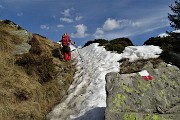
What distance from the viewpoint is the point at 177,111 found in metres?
11.2

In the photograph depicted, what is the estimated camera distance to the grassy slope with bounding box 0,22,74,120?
14586 mm

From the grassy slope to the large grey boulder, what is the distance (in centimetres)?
486

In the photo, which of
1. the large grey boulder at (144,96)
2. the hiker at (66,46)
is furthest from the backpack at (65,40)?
the large grey boulder at (144,96)

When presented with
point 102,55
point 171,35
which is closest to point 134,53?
point 102,55

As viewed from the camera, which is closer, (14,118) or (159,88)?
(159,88)

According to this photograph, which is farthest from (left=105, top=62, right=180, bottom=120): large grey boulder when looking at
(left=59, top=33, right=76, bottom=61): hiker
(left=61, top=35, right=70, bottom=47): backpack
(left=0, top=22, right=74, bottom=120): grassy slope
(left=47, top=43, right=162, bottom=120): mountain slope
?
(left=61, top=35, right=70, bottom=47): backpack

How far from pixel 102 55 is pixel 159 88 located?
41.5ft

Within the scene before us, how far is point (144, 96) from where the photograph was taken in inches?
467

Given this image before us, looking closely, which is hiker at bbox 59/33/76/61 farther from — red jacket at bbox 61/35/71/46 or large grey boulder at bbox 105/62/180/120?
large grey boulder at bbox 105/62/180/120

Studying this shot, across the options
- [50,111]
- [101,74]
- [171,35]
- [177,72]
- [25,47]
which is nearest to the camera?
[177,72]

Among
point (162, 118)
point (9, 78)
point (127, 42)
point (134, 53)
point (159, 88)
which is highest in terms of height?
point (127, 42)

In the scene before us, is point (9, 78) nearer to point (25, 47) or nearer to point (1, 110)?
point (1, 110)

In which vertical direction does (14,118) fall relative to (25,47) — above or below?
below

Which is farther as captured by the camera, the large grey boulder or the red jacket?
the red jacket
